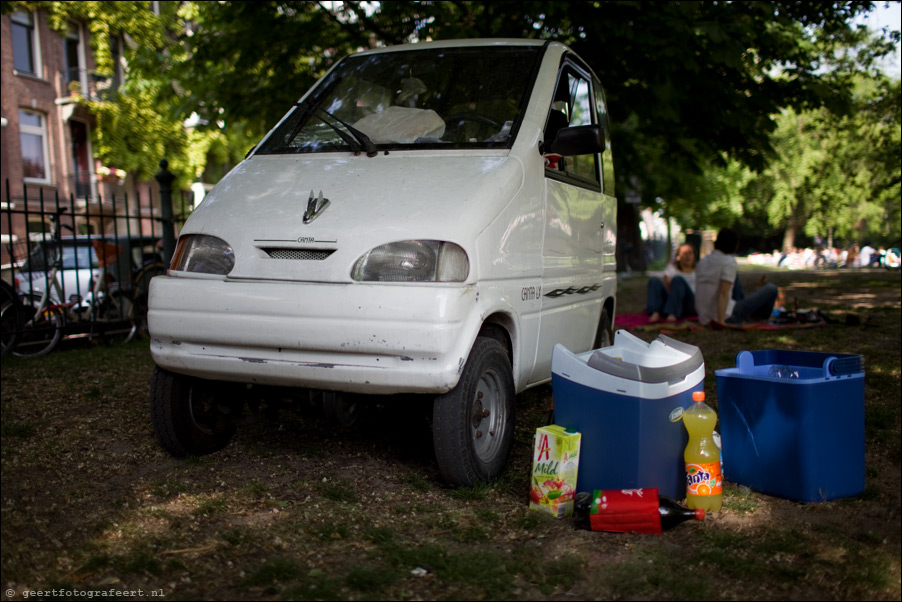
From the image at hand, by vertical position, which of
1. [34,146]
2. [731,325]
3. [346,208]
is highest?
[34,146]

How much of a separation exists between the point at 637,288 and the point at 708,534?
55.1 feet

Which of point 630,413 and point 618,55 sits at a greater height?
point 618,55

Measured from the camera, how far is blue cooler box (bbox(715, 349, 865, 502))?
11.5 feet

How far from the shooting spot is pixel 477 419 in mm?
3852

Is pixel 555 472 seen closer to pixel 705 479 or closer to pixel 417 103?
pixel 705 479

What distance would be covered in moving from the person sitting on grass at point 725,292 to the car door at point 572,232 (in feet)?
13.6

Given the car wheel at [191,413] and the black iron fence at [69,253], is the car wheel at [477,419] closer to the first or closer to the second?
the car wheel at [191,413]

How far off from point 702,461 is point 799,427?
0.43m

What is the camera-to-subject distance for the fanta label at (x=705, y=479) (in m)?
3.52

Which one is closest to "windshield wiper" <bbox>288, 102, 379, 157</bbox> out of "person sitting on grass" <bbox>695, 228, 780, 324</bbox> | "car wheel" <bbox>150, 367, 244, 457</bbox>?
"car wheel" <bbox>150, 367, 244, 457</bbox>

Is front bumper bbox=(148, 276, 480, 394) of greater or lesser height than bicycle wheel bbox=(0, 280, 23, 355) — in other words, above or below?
above

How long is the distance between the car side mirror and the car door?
0.49 feet

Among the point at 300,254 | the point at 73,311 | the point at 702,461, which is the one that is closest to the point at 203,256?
the point at 300,254

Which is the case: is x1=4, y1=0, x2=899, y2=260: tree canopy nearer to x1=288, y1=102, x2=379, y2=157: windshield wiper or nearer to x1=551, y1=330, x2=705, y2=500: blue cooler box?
x1=288, y1=102, x2=379, y2=157: windshield wiper
